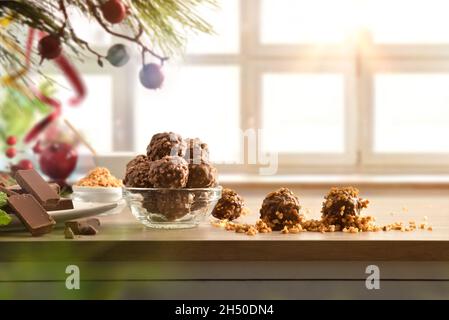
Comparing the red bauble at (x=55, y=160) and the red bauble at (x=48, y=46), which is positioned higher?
the red bauble at (x=48, y=46)

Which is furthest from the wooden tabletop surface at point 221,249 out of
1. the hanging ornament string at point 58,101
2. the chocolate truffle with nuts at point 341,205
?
the hanging ornament string at point 58,101

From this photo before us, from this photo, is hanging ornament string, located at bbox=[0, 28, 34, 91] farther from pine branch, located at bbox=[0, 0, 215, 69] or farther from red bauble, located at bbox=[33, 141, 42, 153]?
red bauble, located at bbox=[33, 141, 42, 153]

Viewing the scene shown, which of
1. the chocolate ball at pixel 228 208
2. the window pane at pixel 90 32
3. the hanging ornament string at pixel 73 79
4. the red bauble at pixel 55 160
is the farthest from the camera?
the window pane at pixel 90 32

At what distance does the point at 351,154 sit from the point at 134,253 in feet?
7.01

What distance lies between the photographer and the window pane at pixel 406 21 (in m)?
2.93

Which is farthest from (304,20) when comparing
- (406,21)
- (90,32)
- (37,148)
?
(37,148)

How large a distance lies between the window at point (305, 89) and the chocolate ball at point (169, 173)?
1895mm

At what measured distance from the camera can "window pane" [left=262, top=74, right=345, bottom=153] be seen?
2902 mm

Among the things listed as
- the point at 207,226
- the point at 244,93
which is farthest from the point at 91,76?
the point at 207,226

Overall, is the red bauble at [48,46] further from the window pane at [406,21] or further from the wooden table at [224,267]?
the window pane at [406,21]

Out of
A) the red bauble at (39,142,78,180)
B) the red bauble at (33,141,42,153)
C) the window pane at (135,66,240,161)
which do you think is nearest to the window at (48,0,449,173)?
the window pane at (135,66,240,161)

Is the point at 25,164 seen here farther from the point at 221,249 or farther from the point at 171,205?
the point at 221,249

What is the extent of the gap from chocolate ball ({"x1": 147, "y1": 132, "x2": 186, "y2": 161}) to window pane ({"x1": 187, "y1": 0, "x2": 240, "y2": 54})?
196 cm
